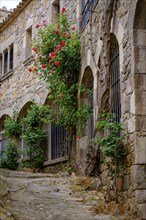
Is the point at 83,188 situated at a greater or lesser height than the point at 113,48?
lesser

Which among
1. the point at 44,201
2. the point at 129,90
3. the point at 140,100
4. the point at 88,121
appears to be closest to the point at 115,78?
the point at 129,90

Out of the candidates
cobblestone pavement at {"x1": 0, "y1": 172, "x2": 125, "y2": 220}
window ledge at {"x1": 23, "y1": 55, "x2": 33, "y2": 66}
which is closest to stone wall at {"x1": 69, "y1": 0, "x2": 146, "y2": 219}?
cobblestone pavement at {"x1": 0, "y1": 172, "x2": 125, "y2": 220}

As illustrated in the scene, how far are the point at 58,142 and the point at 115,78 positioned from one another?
4.39 meters

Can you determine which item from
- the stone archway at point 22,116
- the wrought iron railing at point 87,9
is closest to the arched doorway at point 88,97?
the wrought iron railing at point 87,9

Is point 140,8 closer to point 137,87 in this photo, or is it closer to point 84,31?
point 137,87

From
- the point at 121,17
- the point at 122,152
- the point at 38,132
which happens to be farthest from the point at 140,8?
the point at 38,132

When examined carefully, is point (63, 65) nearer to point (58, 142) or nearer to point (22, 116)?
point (58, 142)

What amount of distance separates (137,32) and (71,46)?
4.05 meters

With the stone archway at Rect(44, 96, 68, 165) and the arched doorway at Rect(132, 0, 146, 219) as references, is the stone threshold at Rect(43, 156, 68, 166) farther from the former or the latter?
the arched doorway at Rect(132, 0, 146, 219)

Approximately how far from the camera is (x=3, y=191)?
23.0ft

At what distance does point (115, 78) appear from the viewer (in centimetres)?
812

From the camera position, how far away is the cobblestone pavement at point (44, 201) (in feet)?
20.0

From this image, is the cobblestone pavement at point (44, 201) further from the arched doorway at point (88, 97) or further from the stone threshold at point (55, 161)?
the stone threshold at point (55, 161)

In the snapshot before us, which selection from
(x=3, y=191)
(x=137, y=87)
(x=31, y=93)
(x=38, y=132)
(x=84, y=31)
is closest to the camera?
(x=137, y=87)
